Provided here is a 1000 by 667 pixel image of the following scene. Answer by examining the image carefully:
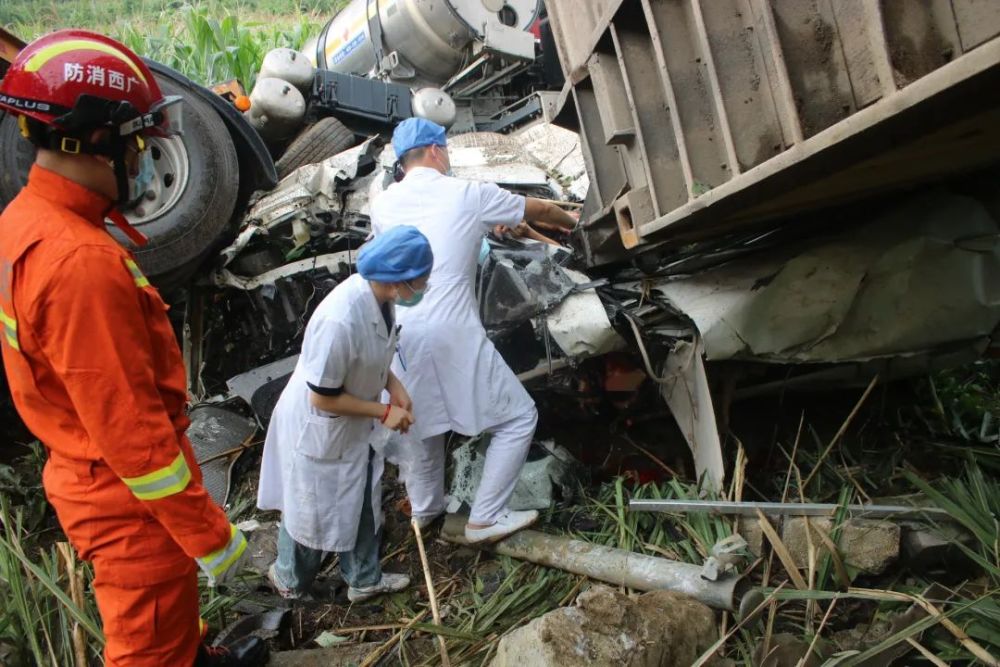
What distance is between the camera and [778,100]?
6.34ft

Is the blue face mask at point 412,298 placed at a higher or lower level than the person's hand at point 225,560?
higher

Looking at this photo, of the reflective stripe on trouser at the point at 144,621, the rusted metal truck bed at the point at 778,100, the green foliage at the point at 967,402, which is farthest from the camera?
the green foliage at the point at 967,402

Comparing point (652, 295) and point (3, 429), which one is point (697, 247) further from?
point (3, 429)

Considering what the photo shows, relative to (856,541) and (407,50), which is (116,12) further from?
(856,541)

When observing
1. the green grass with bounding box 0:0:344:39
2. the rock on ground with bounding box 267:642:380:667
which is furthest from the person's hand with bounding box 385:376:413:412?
the green grass with bounding box 0:0:344:39

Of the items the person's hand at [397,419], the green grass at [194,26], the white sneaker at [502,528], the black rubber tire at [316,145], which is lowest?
the white sneaker at [502,528]

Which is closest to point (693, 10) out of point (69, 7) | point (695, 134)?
point (695, 134)

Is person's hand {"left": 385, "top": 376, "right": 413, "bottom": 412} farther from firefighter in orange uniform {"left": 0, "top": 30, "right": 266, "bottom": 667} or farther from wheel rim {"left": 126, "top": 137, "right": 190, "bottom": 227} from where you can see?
wheel rim {"left": 126, "top": 137, "right": 190, "bottom": 227}

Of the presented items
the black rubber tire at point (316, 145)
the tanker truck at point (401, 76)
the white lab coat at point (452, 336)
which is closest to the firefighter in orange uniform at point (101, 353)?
the white lab coat at point (452, 336)

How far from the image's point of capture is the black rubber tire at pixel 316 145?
529cm

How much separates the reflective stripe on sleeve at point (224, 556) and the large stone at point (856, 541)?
190 centimetres

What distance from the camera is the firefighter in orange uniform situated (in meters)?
1.50

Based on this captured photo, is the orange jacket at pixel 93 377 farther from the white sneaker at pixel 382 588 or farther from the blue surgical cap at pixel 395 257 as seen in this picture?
the white sneaker at pixel 382 588

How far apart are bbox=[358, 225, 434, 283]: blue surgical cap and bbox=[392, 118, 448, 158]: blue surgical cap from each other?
92cm
